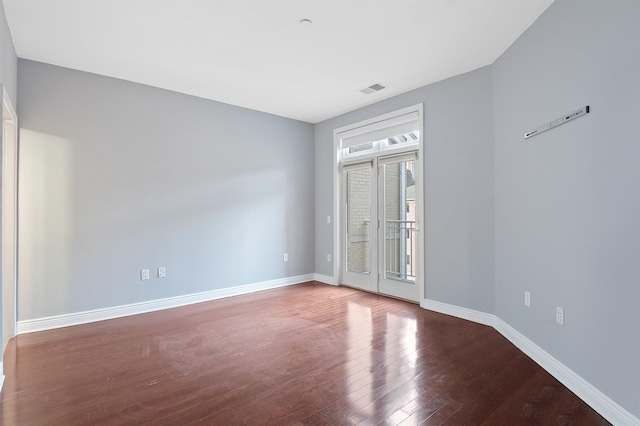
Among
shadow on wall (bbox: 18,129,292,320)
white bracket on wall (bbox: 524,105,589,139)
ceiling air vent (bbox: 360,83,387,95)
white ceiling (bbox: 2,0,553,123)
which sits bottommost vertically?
shadow on wall (bbox: 18,129,292,320)

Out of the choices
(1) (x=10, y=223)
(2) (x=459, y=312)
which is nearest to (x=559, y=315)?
(2) (x=459, y=312)

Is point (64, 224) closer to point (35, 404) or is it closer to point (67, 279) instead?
point (67, 279)

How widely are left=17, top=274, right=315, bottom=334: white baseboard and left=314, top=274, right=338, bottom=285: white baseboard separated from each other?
0.67 m

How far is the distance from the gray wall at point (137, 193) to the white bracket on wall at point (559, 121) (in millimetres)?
3565


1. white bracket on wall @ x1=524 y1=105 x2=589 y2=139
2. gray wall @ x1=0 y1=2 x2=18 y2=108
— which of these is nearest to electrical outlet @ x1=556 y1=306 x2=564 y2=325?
white bracket on wall @ x1=524 y1=105 x2=589 y2=139

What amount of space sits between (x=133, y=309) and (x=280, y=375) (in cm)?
241

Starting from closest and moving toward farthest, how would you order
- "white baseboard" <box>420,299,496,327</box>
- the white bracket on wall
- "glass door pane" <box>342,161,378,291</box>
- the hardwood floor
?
1. the hardwood floor
2. the white bracket on wall
3. "white baseboard" <box>420,299,496,327</box>
4. "glass door pane" <box>342,161,378,291</box>

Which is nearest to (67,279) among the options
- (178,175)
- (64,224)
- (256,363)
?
(64,224)

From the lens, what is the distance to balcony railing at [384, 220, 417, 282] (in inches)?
172

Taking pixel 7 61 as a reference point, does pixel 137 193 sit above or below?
below

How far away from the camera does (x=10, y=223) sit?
3.10 m

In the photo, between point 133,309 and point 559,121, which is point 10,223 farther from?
point 559,121

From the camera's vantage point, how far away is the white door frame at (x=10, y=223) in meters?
3.02

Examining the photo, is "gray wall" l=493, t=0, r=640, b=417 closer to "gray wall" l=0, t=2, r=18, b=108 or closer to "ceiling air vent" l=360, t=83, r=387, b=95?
"ceiling air vent" l=360, t=83, r=387, b=95
